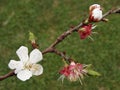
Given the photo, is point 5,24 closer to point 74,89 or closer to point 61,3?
point 61,3

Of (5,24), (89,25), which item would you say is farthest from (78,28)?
(5,24)

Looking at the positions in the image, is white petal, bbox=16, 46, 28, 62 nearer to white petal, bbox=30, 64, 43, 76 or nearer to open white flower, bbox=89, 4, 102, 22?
white petal, bbox=30, 64, 43, 76

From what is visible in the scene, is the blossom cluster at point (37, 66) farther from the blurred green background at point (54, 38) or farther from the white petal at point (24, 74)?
the blurred green background at point (54, 38)

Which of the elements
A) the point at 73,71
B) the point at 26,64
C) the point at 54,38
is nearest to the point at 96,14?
the point at 73,71

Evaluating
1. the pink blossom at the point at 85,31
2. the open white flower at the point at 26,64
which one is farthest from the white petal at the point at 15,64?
the pink blossom at the point at 85,31

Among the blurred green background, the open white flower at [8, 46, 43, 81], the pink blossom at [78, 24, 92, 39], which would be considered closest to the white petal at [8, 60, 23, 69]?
the open white flower at [8, 46, 43, 81]

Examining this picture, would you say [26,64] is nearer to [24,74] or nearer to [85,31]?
[24,74]
